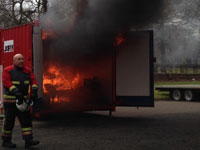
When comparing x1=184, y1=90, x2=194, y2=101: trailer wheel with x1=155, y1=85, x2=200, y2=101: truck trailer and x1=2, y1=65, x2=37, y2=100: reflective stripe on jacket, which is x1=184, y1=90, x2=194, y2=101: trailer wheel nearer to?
x1=155, y1=85, x2=200, y2=101: truck trailer

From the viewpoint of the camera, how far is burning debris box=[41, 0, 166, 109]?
876 cm

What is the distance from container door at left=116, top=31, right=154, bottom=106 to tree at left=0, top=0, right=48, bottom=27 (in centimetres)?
1830

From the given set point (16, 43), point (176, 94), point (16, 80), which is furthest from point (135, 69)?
point (176, 94)

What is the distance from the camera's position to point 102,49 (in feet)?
32.7

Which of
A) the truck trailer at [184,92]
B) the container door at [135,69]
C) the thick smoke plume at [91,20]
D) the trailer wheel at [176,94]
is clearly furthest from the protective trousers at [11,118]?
the trailer wheel at [176,94]

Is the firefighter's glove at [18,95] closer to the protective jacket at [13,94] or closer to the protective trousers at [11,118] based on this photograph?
the protective jacket at [13,94]

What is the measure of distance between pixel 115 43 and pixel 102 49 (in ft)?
1.63

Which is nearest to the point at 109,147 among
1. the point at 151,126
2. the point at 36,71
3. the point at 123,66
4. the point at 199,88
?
the point at 151,126

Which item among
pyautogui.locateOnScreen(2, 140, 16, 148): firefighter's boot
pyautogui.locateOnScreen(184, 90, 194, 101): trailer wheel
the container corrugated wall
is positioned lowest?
pyautogui.locateOnScreen(2, 140, 16, 148): firefighter's boot

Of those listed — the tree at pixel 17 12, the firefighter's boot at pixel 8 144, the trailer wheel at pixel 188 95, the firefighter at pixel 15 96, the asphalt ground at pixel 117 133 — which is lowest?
the asphalt ground at pixel 117 133

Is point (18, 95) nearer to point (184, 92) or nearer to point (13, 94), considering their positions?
point (13, 94)

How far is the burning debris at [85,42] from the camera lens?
8.76 m

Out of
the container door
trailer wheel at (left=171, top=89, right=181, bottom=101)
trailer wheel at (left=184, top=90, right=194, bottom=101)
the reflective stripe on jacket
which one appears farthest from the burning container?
trailer wheel at (left=171, top=89, right=181, bottom=101)

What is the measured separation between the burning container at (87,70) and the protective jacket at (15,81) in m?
2.28
